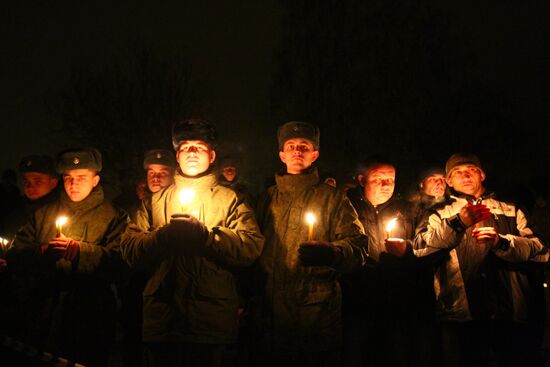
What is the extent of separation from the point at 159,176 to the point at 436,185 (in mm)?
3401

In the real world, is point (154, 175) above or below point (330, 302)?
above

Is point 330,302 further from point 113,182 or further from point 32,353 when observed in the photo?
point 113,182

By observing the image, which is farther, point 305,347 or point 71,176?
point 71,176

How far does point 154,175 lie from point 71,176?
1367 mm

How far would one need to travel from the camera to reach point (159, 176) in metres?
6.09

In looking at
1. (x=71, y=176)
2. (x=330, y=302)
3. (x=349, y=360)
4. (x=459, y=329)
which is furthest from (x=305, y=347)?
(x=71, y=176)

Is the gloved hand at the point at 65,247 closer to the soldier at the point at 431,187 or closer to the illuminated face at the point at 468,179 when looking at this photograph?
the illuminated face at the point at 468,179

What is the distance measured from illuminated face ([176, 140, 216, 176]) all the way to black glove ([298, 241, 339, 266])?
1.16 m

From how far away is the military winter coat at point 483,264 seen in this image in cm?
450

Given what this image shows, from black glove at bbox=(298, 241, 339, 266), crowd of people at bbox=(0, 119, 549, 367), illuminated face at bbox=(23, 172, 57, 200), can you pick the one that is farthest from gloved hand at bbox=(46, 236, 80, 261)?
black glove at bbox=(298, 241, 339, 266)

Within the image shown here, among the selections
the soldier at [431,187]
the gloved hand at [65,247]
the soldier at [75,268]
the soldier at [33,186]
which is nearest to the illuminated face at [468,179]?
the soldier at [431,187]

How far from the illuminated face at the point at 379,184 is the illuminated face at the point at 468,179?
2.03 ft

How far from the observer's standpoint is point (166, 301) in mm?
A: 3777

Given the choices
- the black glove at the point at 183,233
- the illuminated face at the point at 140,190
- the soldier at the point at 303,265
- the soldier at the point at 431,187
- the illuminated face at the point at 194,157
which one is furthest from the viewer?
the illuminated face at the point at 140,190
